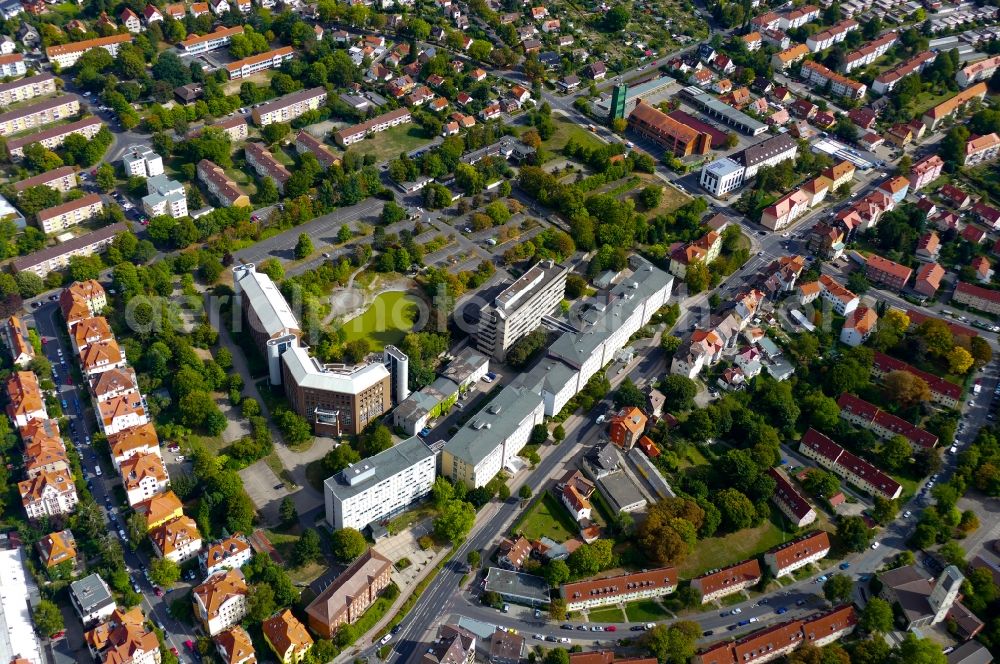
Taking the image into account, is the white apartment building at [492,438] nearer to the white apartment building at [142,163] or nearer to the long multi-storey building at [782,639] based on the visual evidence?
the long multi-storey building at [782,639]

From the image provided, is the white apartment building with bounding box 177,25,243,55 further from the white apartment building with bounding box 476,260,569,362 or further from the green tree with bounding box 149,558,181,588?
the green tree with bounding box 149,558,181,588

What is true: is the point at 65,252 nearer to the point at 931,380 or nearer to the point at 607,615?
the point at 607,615

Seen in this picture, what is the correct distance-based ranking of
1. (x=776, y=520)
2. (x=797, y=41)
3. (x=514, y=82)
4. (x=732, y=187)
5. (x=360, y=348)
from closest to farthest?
(x=776, y=520) → (x=360, y=348) → (x=732, y=187) → (x=514, y=82) → (x=797, y=41)

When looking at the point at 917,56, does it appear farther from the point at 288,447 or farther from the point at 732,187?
the point at 288,447

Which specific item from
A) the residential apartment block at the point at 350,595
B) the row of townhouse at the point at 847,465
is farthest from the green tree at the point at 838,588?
the residential apartment block at the point at 350,595

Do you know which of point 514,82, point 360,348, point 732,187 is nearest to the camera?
point 360,348

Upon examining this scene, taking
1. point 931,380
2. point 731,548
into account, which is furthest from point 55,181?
point 931,380

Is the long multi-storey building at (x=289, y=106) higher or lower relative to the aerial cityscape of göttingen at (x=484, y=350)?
higher

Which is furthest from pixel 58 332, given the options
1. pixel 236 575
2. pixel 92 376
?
pixel 236 575
